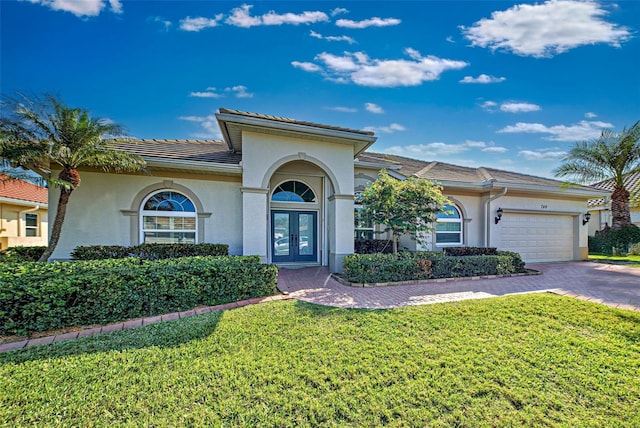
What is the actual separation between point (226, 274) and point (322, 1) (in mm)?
8321

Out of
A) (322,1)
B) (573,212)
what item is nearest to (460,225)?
(573,212)

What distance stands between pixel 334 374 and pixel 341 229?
6242 millimetres

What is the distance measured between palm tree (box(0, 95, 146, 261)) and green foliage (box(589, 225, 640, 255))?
21.7 meters

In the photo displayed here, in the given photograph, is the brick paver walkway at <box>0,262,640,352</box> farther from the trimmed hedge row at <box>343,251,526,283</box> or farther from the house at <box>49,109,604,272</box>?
the house at <box>49,109,604,272</box>

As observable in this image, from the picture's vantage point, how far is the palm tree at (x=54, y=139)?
20.8 feet

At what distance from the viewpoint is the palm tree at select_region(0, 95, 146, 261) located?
6.33 metres

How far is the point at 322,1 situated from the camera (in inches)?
318

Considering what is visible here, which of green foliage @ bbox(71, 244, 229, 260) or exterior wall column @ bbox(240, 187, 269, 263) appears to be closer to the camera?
green foliage @ bbox(71, 244, 229, 260)

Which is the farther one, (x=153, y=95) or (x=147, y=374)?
(x=153, y=95)

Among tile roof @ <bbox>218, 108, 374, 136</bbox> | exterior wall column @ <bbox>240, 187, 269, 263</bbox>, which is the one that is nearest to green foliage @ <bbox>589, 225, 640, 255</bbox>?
tile roof @ <bbox>218, 108, 374, 136</bbox>

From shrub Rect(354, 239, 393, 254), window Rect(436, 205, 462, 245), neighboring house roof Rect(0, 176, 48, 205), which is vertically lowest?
shrub Rect(354, 239, 393, 254)

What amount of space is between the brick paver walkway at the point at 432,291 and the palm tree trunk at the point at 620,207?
558cm

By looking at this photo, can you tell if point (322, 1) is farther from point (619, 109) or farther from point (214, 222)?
point (619, 109)

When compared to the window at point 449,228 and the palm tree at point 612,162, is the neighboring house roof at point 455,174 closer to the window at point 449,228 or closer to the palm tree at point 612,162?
the palm tree at point 612,162
